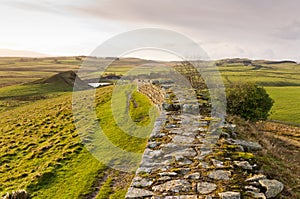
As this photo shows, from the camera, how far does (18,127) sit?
2064 cm

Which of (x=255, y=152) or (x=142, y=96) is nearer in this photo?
(x=255, y=152)

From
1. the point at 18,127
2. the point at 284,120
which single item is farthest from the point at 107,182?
the point at 284,120

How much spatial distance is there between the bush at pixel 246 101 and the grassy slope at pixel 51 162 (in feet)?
32.5

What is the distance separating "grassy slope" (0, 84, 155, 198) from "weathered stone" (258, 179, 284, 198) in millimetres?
4090

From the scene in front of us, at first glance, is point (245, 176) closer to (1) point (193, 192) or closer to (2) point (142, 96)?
(1) point (193, 192)

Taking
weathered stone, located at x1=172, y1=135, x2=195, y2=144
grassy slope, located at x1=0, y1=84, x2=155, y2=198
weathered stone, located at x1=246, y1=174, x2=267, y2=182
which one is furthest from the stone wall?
weathered stone, located at x1=246, y1=174, x2=267, y2=182

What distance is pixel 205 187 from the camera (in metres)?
5.73

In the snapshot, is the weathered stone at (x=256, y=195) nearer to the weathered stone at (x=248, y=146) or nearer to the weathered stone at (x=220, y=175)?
the weathered stone at (x=220, y=175)

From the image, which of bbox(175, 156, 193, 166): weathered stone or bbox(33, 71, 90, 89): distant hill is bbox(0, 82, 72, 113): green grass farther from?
bbox(175, 156, 193, 166): weathered stone

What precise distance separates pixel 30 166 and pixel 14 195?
379 cm

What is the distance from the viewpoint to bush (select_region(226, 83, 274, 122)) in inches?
987

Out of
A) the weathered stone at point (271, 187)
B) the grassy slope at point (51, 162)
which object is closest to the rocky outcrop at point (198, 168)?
the weathered stone at point (271, 187)

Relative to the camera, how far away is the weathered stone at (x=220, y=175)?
609cm

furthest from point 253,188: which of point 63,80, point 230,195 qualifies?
point 63,80
